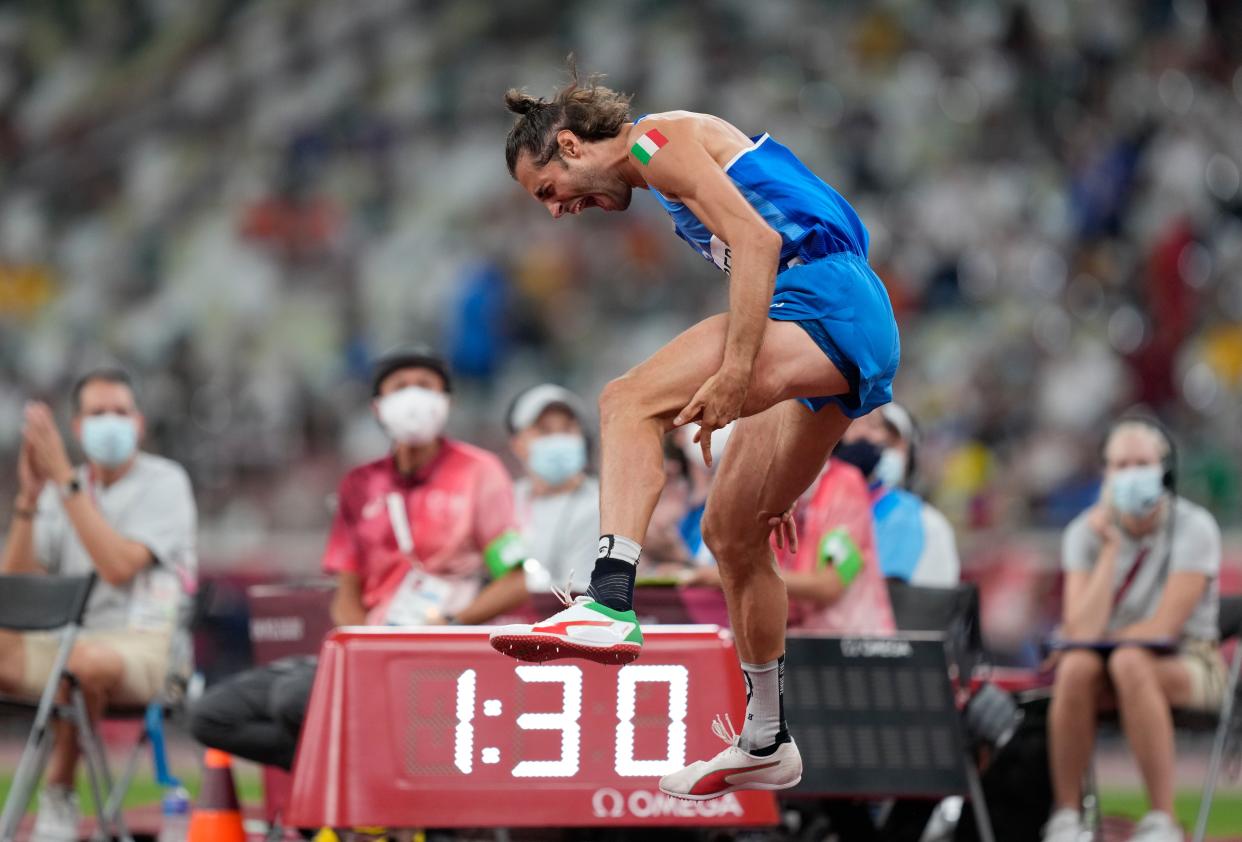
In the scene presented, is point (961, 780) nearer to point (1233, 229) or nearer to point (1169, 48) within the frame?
point (1233, 229)

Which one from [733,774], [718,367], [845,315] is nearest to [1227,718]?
[733,774]

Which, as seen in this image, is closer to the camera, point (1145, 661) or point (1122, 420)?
point (1145, 661)

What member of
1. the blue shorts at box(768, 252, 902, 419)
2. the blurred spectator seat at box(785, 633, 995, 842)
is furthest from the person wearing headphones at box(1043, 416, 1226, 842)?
the blue shorts at box(768, 252, 902, 419)

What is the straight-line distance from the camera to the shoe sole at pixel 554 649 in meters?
4.57

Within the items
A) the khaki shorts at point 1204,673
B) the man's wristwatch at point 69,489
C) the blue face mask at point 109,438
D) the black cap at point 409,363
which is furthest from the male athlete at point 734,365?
the blue face mask at point 109,438

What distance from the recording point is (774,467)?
17.2 ft

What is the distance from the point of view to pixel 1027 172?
1617 centimetres

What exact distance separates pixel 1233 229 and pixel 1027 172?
1.74m

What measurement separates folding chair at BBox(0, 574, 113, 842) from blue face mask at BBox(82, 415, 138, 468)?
84 cm

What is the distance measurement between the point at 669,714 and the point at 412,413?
1.90 m

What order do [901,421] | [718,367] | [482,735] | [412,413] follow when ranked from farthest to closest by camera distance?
[901,421]
[412,413]
[482,735]
[718,367]

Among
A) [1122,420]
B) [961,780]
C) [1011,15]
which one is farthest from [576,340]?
[961,780]

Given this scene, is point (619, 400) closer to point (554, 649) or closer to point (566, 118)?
point (554, 649)

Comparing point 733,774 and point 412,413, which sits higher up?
point 412,413
